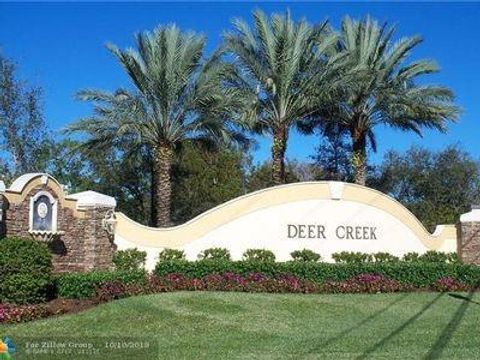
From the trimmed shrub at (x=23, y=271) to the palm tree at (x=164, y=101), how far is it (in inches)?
318

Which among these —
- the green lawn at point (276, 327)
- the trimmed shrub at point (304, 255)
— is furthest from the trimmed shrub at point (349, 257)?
the green lawn at point (276, 327)

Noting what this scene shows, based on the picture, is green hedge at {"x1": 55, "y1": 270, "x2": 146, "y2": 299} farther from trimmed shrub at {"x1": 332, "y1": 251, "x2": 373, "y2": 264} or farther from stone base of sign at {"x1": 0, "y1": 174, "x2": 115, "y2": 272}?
trimmed shrub at {"x1": 332, "y1": 251, "x2": 373, "y2": 264}

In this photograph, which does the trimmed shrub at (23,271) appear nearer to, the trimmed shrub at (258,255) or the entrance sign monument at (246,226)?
the entrance sign monument at (246,226)

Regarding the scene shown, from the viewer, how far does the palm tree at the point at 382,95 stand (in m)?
26.6

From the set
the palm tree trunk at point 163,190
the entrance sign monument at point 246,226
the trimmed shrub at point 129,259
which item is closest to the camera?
the entrance sign monument at point 246,226

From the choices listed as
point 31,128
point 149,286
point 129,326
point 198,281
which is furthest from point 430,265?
point 31,128

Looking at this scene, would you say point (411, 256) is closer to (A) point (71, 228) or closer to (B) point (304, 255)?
(B) point (304, 255)

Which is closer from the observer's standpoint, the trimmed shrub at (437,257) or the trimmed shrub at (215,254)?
the trimmed shrub at (215,254)

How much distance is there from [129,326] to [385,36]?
19.4 m

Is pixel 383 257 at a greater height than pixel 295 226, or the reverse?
pixel 295 226

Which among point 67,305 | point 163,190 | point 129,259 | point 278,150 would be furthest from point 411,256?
point 67,305

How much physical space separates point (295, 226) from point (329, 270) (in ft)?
10.9

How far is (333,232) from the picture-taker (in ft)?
75.9

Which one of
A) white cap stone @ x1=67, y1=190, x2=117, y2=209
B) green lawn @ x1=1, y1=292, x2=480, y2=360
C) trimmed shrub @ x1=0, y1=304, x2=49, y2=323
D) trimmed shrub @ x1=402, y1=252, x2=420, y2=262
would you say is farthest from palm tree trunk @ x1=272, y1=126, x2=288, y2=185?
trimmed shrub @ x1=0, y1=304, x2=49, y2=323
